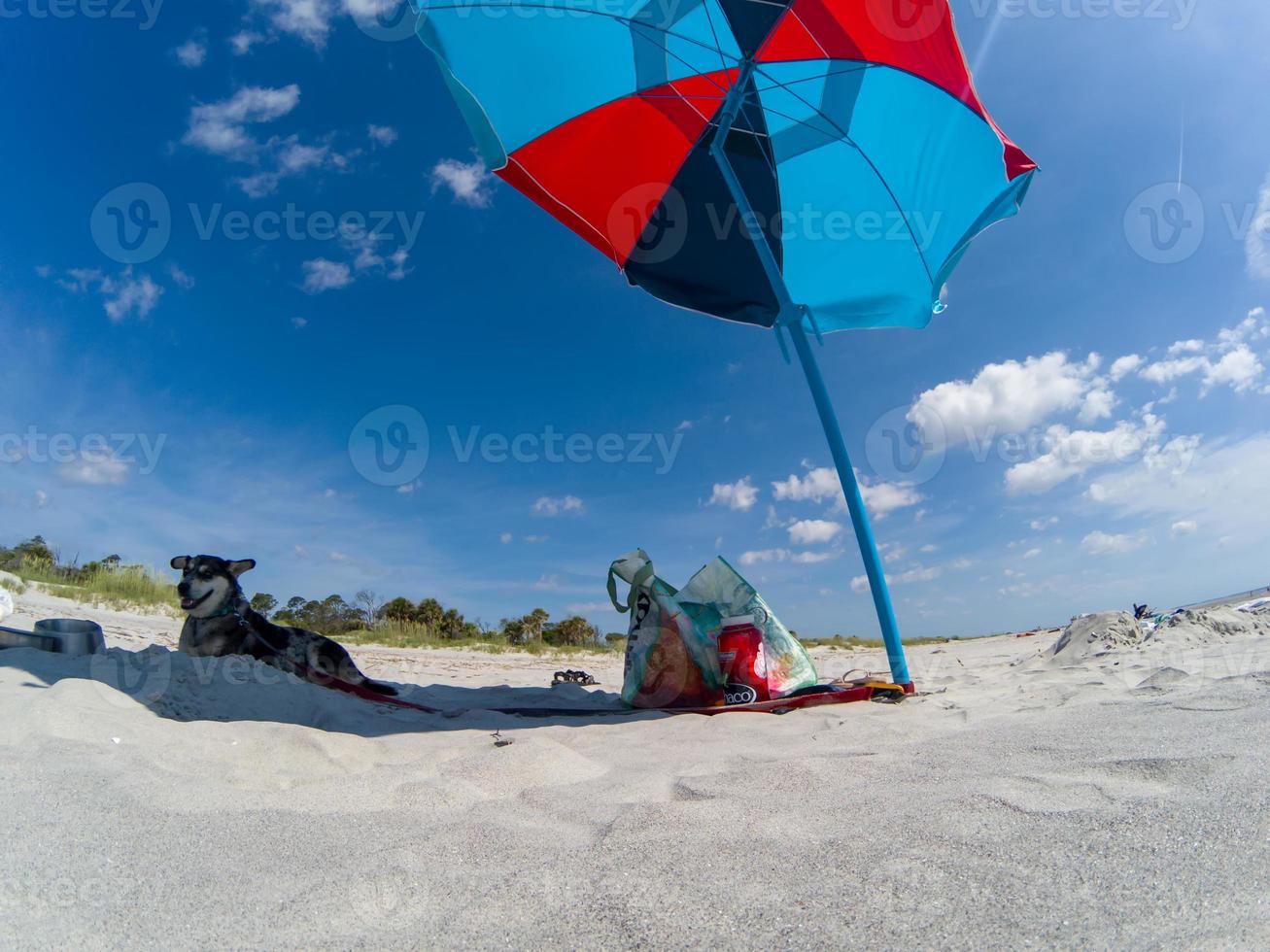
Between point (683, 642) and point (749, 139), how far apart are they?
4.32 metres

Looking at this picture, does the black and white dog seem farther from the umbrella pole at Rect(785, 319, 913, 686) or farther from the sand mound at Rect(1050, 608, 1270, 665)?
the sand mound at Rect(1050, 608, 1270, 665)

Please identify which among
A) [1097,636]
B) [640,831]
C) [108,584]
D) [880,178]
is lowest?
[640,831]

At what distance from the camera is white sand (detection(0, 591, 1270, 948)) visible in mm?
907

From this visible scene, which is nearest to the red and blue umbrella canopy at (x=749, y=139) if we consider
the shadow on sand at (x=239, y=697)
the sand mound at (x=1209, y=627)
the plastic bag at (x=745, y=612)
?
the plastic bag at (x=745, y=612)

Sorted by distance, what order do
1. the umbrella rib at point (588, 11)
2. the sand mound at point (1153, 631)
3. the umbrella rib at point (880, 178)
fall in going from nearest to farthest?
the umbrella rib at point (588, 11) → the sand mound at point (1153, 631) → the umbrella rib at point (880, 178)

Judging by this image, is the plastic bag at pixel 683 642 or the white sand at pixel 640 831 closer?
the white sand at pixel 640 831

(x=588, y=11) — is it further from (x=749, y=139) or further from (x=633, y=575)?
(x=633, y=575)

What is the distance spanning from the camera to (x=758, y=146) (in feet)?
16.8

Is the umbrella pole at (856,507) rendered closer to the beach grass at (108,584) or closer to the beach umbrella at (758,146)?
the beach umbrella at (758,146)

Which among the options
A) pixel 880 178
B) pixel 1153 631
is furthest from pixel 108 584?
pixel 1153 631

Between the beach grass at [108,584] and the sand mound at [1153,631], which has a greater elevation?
the beach grass at [108,584]

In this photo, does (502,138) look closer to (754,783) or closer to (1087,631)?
(754,783)

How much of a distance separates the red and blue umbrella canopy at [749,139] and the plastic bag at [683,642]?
260 cm

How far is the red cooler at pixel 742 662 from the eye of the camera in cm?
332
